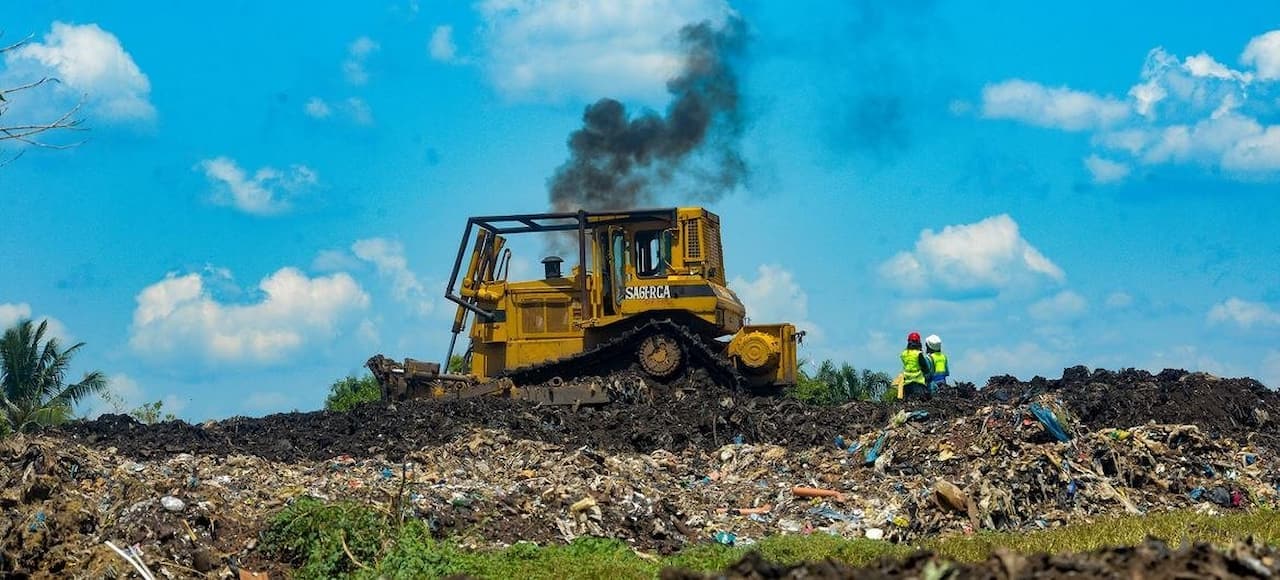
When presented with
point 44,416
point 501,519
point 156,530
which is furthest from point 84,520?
point 44,416

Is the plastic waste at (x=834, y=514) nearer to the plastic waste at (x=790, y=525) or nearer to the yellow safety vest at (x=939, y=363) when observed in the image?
the plastic waste at (x=790, y=525)

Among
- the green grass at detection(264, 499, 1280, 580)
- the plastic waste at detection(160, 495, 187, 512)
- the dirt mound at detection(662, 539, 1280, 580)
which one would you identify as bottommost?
the dirt mound at detection(662, 539, 1280, 580)

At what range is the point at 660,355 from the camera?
24.1 m

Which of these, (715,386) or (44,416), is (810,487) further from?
(44,416)

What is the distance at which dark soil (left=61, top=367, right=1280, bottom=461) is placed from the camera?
62.0ft

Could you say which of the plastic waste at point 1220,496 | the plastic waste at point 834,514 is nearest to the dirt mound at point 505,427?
the plastic waste at point 834,514

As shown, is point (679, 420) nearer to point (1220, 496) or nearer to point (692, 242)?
point (692, 242)

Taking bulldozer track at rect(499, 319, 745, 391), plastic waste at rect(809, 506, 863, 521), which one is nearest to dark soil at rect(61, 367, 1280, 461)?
bulldozer track at rect(499, 319, 745, 391)

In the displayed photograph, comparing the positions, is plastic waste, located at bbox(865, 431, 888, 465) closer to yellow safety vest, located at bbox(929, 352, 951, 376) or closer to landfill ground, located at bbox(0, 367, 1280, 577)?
landfill ground, located at bbox(0, 367, 1280, 577)

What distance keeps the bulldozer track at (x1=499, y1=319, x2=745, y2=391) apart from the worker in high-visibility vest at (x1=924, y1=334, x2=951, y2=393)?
3.24m

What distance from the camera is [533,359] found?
2506 cm

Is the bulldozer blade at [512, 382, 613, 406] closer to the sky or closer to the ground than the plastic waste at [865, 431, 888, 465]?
closer to the sky

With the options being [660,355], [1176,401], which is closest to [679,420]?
[660,355]

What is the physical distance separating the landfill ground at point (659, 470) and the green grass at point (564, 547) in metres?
0.32
